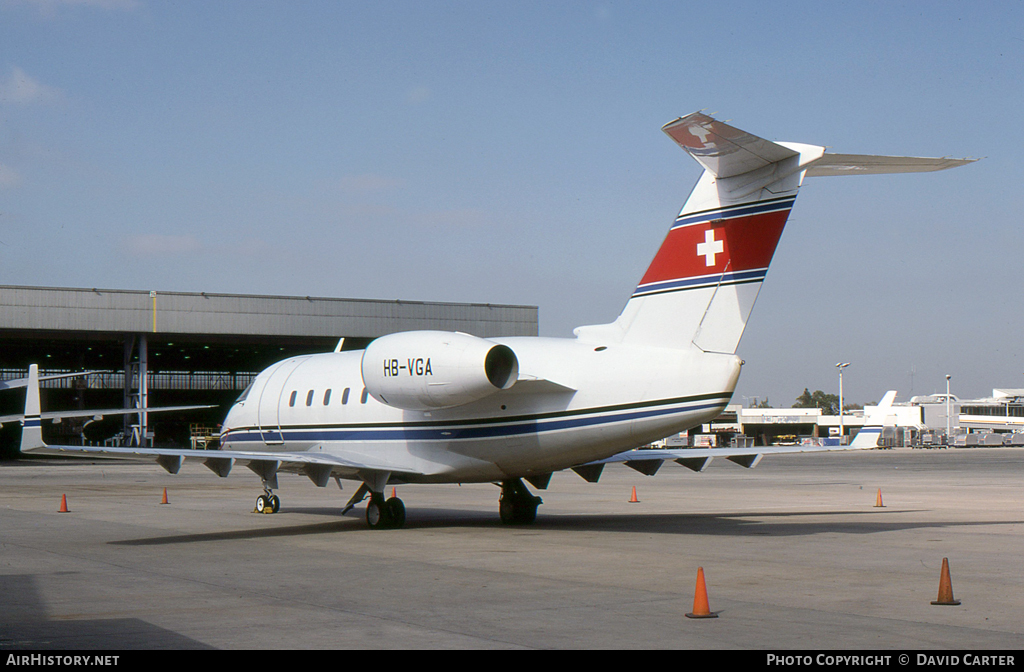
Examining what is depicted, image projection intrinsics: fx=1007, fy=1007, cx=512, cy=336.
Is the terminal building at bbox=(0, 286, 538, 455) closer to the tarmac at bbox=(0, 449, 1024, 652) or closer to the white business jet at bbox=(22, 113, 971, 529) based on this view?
the tarmac at bbox=(0, 449, 1024, 652)

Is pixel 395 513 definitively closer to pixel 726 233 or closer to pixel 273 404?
pixel 273 404

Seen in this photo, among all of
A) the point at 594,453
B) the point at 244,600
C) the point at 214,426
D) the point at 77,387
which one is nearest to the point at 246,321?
the point at 77,387

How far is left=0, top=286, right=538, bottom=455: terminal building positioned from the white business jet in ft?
102

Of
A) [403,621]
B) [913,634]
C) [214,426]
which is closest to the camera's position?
[913,634]

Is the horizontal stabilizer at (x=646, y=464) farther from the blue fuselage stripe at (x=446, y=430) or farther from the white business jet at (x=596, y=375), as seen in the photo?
the blue fuselage stripe at (x=446, y=430)

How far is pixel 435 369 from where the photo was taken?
1592 centimetres

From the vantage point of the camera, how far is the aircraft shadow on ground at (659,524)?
16.9m

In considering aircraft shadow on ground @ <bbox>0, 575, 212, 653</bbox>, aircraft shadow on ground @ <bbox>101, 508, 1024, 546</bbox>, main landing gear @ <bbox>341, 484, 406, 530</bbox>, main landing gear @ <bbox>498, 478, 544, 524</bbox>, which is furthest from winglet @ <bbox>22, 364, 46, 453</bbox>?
main landing gear @ <bbox>498, 478, 544, 524</bbox>

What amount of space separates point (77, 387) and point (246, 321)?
80.1ft

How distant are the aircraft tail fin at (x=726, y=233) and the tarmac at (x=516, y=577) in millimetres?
3201

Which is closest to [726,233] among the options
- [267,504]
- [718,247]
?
[718,247]

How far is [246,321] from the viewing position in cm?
5491

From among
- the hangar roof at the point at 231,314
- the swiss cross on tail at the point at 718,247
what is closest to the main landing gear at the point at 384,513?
the swiss cross on tail at the point at 718,247

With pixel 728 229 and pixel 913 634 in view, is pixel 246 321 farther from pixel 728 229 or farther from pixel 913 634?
pixel 913 634
